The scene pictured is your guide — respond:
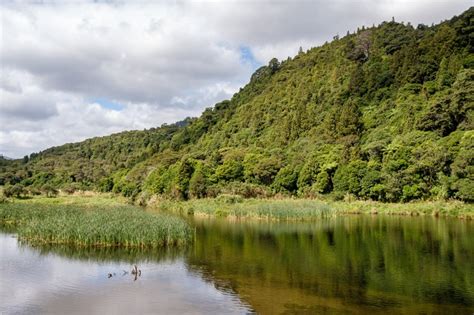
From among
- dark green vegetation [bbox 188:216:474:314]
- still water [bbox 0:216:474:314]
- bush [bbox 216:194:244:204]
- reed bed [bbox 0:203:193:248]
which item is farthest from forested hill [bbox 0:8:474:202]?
reed bed [bbox 0:203:193:248]

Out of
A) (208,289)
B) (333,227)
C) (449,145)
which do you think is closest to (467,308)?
(208,289)

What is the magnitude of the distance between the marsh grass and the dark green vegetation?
6791mm

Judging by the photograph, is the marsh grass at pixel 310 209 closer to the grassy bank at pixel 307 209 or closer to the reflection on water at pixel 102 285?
the grassy bank at pixel 307 209

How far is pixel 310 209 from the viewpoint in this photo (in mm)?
49656

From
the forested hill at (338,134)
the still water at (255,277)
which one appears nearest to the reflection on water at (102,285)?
the still water at (255,277)

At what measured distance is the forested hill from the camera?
205ft

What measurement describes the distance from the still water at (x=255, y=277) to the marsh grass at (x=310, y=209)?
42.4ft

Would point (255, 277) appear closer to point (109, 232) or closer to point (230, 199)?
point (109, 232)

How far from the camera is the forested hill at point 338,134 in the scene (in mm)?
62469

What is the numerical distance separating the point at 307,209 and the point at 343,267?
2529 cm

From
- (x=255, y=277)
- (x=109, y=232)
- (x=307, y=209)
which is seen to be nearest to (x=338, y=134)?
(x=307, y=209)

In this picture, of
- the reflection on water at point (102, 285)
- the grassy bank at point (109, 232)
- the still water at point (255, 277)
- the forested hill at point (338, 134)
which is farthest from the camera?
the forested hill at point (338, 134)

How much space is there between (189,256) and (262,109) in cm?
10297

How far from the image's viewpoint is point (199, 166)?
262 feet
